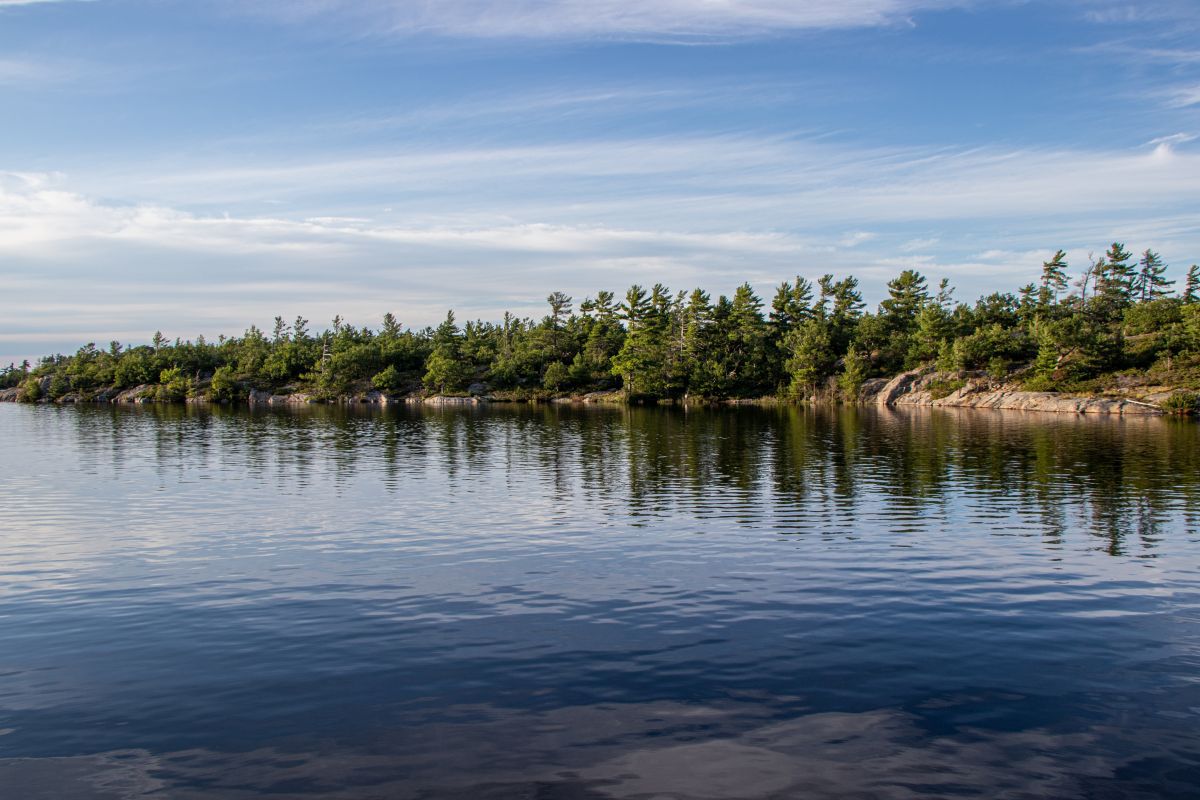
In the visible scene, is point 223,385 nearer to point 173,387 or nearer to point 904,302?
point 173,387

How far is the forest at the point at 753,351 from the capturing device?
4717 inches

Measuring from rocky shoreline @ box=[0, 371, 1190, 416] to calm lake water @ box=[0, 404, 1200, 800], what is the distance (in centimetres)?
7537

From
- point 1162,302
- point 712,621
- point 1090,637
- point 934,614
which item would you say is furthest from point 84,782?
point 1162,302

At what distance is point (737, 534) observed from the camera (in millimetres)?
28406

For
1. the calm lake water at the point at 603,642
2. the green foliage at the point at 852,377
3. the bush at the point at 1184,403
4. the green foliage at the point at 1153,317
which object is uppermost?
the green foliage at the point at 1153,317

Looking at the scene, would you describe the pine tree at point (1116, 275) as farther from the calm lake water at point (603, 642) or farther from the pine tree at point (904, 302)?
Result: the calm lake water at point (603, 642)

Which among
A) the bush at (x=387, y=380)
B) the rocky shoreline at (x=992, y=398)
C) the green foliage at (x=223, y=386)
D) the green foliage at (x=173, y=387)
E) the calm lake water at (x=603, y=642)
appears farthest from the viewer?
the green foliage at (x=173, y=387)

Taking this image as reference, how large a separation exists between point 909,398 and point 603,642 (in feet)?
426

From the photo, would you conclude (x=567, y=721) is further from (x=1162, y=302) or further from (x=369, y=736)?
(x=1162, y=302)

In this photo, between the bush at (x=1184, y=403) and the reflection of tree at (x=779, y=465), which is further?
the bush at (x=1184, y=403)

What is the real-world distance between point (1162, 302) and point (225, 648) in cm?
15592

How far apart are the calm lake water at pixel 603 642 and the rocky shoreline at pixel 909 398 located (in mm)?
75367

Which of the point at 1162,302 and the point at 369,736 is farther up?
the point at 1162,302

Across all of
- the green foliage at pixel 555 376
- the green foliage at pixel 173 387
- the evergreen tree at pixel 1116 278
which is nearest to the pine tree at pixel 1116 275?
the evergreen tree at pixel 1116 278
